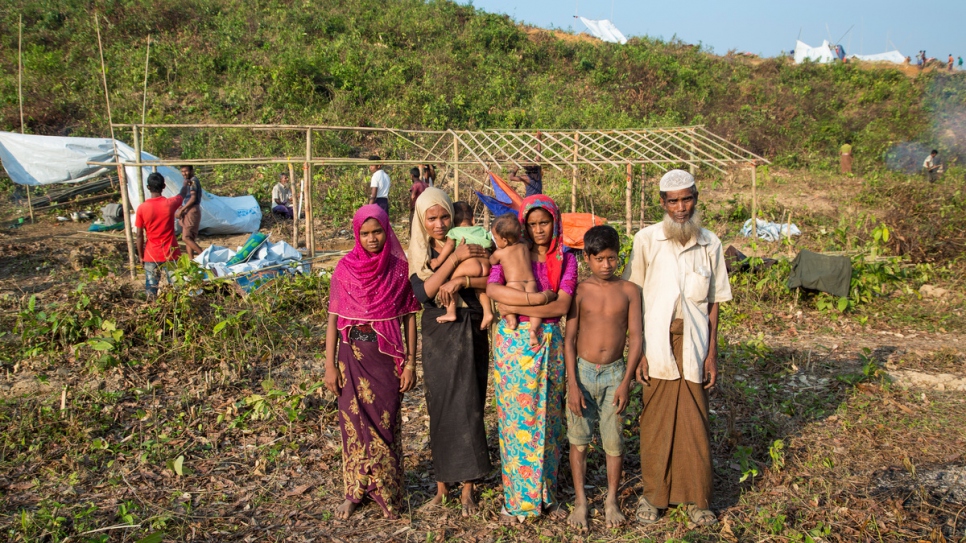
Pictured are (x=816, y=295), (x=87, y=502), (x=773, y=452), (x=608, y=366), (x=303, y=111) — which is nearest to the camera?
(x=608, y=366)

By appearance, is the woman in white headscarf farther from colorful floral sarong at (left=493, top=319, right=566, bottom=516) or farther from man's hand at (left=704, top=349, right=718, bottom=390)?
man's hand at (left=704, top=349, right=718, bottom=390)

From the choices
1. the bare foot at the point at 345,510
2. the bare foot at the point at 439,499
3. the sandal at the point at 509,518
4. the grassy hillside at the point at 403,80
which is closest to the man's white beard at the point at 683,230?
the sandal at the point at 509,518

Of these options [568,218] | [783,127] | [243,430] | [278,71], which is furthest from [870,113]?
[243,430]

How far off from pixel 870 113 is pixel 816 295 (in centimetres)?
1632

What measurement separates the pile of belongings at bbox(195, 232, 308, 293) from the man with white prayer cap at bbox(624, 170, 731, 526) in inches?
174

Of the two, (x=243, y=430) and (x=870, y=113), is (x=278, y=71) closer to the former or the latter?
(x=243, y=430)

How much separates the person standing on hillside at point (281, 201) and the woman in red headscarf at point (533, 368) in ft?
31.4

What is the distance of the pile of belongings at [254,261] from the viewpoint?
6930mm

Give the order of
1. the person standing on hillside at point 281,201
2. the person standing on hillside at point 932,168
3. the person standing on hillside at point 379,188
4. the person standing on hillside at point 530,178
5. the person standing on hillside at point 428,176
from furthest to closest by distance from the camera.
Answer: the person standing on hillside at point 932,168
the person standing on hillside at point 281,201
the person standing on hillside at point 428,176
the person standing on hillside at point 379,188
the person standing on hillside at point 530,178

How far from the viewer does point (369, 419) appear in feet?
10.8

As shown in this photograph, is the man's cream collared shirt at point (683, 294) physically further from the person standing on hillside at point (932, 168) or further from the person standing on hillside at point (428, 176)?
the person standing on hillside at point (932, 168)

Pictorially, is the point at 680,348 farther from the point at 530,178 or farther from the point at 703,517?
the point at 530,178

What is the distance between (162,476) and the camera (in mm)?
3729

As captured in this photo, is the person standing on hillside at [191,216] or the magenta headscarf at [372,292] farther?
the person standing on hillside at [191,216]
